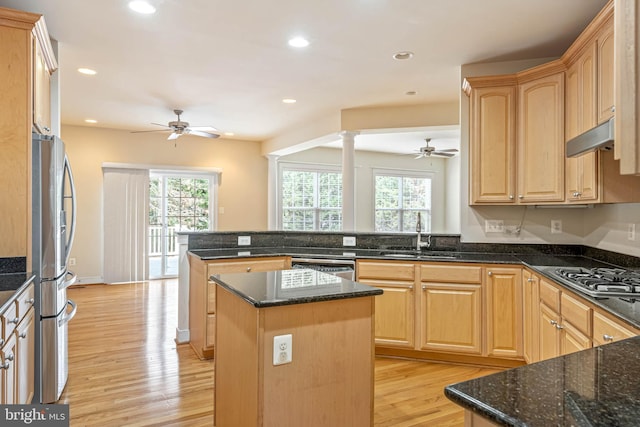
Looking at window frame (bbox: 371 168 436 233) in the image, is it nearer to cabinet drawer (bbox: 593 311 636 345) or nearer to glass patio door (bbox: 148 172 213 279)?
glass patio door (bbox: 148 172 213 279)

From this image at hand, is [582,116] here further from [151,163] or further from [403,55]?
[151,163]

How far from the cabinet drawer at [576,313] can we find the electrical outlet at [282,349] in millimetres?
1474

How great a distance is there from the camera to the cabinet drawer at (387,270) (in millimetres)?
3410

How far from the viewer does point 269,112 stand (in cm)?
562

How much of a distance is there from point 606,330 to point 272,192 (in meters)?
6.51

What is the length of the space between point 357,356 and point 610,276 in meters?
1.61

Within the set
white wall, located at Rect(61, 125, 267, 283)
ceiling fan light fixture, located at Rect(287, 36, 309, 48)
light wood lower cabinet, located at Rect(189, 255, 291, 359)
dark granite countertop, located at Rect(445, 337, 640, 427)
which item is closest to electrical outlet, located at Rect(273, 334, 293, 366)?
dark granite countertop, located at Rect(445, 337, 640, 427)

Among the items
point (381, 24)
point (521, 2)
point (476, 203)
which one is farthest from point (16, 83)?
point (476, 203)

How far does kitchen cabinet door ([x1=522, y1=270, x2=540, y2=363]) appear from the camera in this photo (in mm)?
2854

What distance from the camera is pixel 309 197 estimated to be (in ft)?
28.6

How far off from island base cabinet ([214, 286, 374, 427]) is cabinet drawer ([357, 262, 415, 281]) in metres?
1.60

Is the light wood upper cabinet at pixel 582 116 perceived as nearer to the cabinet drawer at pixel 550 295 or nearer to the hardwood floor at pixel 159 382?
the cabinet drawer at pixel 550 295

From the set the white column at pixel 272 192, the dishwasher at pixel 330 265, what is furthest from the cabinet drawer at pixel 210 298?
the white column at pixel 272 192

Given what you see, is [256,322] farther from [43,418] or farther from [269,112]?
[269,112]
